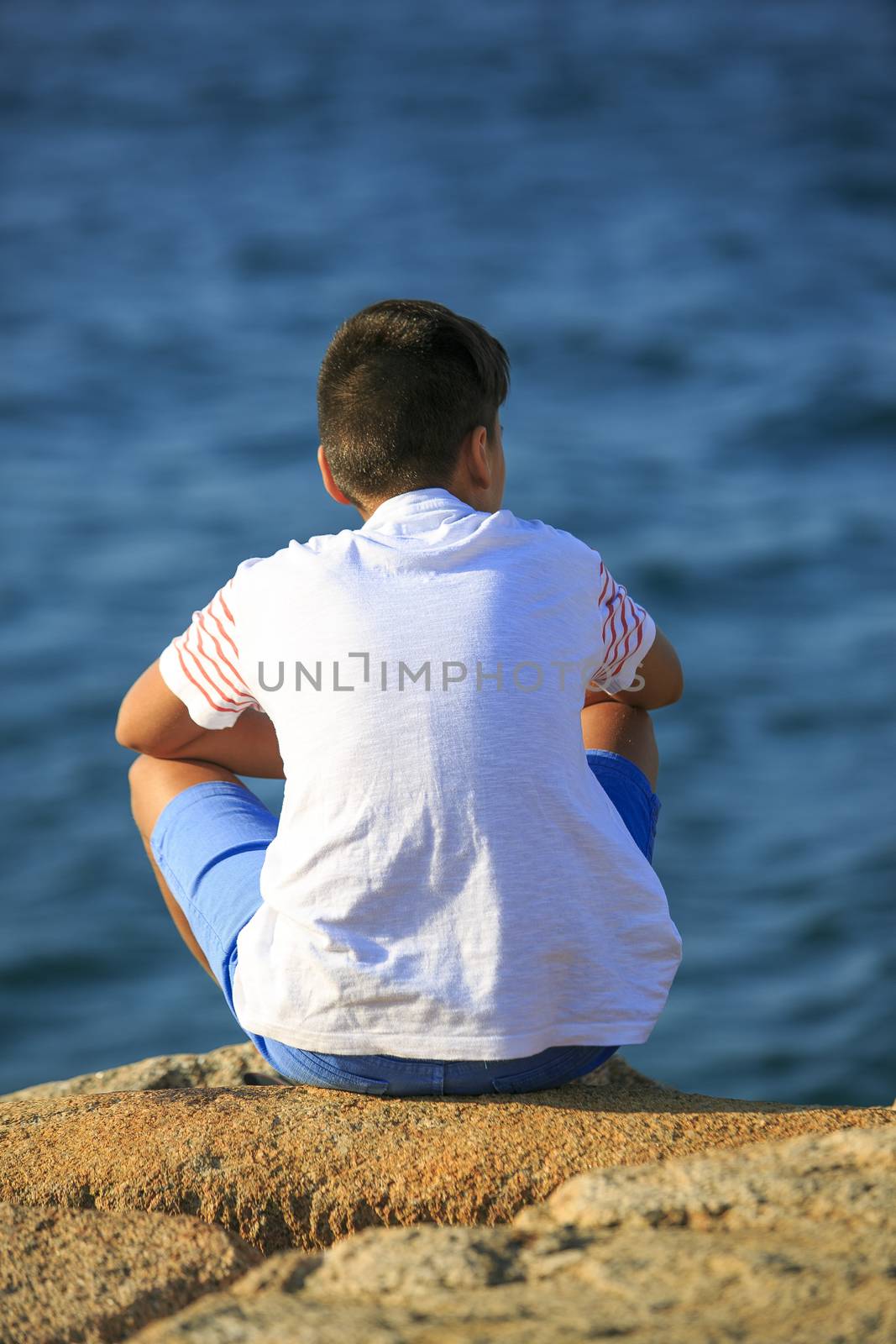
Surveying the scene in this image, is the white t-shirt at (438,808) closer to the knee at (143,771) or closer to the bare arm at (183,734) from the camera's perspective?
the bare arm at (183,734)

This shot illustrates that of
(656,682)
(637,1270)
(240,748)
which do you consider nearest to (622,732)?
(656,682)

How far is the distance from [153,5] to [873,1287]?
63.0 ft

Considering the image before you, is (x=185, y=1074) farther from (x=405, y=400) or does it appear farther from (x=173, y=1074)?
(x=405, y=400)

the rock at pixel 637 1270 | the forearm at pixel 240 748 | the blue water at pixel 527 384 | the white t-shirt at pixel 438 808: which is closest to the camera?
the rock at pixel 637 1270

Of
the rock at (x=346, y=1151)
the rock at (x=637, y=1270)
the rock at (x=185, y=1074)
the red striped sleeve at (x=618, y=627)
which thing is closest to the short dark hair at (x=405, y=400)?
the red striped sleeve at (x=618, y=627)

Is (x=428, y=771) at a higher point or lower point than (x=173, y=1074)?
higher

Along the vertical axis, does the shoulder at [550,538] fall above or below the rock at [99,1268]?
above

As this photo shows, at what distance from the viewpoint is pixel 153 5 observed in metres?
18.0

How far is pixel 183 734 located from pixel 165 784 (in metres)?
0.13

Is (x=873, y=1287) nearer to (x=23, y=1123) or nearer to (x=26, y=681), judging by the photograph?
(x=23, y=1123)

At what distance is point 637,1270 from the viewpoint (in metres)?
1.52

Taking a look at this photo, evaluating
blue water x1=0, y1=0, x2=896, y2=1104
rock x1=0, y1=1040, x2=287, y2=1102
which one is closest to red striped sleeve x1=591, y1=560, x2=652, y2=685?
rock x1=0, y1=1040, x2=287, y2=1102

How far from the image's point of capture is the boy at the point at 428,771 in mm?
1915

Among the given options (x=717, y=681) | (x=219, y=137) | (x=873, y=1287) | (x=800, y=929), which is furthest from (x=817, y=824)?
(x=219, y=137)
